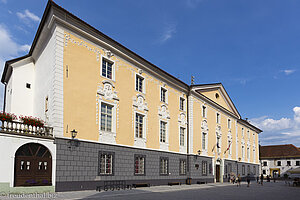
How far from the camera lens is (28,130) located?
15.9m

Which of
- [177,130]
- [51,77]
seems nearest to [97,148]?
[51,77]

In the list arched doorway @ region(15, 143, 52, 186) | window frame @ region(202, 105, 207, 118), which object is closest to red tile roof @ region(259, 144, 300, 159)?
window frame @ region(202, 105, 207, 118)

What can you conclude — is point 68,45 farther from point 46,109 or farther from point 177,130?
point 177,130

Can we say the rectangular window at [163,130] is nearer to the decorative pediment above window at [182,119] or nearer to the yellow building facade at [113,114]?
the yellow building facade at [113,114]

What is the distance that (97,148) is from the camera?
64.9ft

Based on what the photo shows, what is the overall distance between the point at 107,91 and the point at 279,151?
6550 centimetres

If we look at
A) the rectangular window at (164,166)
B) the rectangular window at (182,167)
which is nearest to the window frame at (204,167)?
the rectangular window at (182,167)

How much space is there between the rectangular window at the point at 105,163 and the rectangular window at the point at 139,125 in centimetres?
390

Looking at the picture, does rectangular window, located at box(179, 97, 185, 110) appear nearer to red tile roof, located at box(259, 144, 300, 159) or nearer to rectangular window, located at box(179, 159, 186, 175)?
rectangular window, located at box(179, 159, 186, 175)

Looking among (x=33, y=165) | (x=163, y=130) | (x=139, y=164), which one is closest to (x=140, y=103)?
(x=163, y=130)

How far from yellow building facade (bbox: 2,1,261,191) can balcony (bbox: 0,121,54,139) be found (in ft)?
1.65

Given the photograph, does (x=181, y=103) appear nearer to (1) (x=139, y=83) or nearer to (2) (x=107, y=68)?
(1) (x=139, y=83)

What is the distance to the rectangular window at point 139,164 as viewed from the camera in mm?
23580

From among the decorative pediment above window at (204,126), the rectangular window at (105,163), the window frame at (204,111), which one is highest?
the window frame at (204,111)
